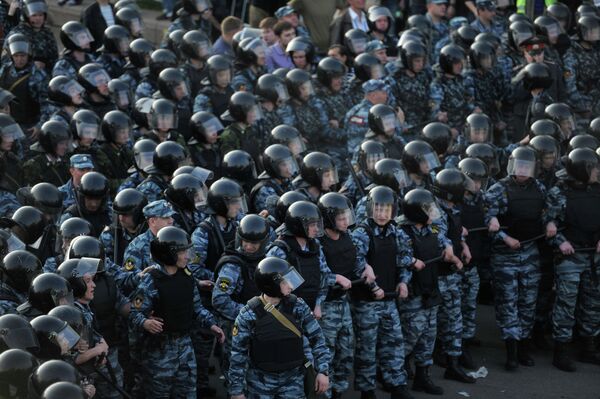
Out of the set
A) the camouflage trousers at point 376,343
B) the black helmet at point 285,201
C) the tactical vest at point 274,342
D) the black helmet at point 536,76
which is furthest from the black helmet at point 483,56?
the tactical vest at point 274,342

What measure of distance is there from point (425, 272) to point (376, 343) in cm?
75

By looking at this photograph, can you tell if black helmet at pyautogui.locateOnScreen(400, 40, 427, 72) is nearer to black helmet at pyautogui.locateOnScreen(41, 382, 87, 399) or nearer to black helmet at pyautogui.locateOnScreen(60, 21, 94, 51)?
black helmet at pyautogui.locateOnScreen(60, 21, 94, 51)

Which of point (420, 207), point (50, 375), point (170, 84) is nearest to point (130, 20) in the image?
point (170, 84)

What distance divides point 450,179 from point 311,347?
3.02 meters

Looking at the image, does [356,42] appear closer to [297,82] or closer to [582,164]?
[297,82]

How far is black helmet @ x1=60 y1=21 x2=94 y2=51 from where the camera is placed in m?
15.2

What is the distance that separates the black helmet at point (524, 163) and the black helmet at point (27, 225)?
4451 mm

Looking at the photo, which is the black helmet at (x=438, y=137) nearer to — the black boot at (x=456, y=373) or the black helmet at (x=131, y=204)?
the black boot at (x=456, y=373)

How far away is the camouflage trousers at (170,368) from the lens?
973cm

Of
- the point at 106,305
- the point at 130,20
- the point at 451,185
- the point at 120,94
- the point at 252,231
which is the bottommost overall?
the point at 106,305

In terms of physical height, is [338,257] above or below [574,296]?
above

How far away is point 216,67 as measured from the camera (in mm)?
14328

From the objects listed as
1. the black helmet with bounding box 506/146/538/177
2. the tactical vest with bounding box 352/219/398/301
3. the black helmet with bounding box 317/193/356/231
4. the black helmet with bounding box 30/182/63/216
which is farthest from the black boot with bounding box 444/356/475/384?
the black helmet with bounding box 30/182/63/216

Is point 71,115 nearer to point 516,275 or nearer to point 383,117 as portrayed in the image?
point 383,117
